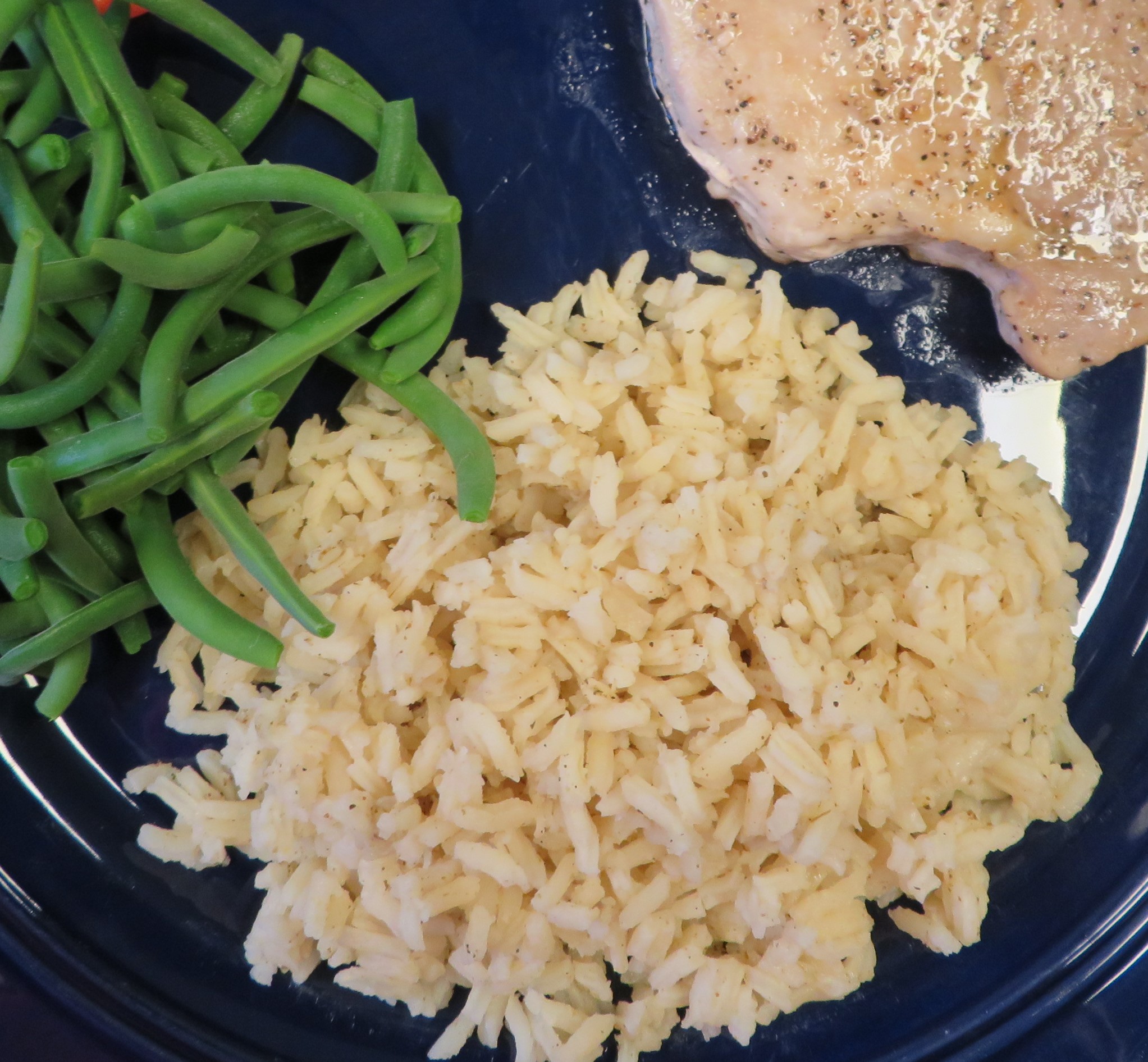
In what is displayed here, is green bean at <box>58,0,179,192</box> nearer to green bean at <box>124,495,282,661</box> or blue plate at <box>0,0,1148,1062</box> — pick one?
blue plate at <box>0,0,1148,1062</box>

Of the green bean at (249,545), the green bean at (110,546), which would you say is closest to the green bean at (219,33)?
the green bean at (249,545)

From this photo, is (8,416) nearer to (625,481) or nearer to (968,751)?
(625,481)

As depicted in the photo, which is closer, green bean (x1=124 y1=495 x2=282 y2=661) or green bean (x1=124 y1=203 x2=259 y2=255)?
green bean (x1=124 y1=203 x2=259 y2=255)

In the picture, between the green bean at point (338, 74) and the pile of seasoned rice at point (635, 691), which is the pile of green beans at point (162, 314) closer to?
the green bean at point (338, 74)

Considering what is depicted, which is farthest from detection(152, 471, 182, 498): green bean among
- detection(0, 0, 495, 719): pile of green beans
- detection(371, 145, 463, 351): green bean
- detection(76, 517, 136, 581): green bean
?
detection(371, 145, 463, 351): green bean

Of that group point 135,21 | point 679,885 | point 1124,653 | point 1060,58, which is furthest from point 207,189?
point 1124,653

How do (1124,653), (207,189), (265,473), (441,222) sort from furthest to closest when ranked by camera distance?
(1124,653) < (265,473) < (441,222) < (207,189)
